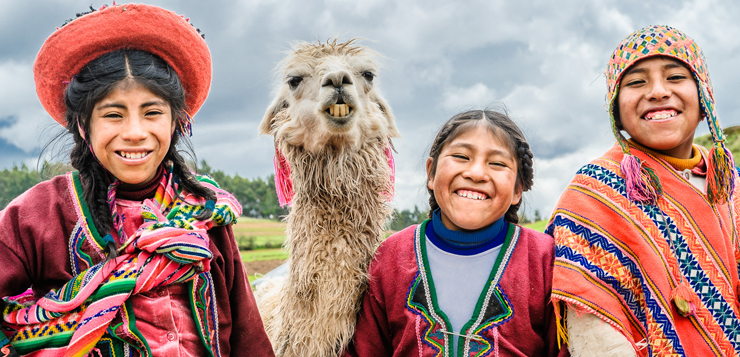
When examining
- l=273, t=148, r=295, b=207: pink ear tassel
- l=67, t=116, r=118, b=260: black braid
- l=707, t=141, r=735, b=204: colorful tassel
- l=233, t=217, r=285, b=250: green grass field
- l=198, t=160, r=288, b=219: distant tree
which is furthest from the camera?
l=198, t=160, r=288, b=219: distant tree

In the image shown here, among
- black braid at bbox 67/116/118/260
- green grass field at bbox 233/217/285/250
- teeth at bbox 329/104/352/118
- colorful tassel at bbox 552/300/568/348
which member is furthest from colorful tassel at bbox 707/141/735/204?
green grass field at bbox 233/217/285/250

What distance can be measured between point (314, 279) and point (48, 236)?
1145 millimetres

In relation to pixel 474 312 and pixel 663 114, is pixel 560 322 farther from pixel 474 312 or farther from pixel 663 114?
pixel 663 114

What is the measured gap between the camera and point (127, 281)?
2.02 meters

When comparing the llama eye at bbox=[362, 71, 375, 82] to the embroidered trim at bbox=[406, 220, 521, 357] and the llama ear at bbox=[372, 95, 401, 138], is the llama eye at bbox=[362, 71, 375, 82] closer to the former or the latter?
the llama ear at bbox=[372, 95, 401, 138]

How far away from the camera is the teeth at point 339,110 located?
2691 mm

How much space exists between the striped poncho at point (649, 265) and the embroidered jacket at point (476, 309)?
114 millimetres

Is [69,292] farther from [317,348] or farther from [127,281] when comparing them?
[317,348]

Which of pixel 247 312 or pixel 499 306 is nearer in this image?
pixel 499 306

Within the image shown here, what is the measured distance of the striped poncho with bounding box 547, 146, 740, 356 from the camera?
2.28 metres

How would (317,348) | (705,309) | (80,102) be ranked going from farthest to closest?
(317,348)
(705,309)
(80,102)

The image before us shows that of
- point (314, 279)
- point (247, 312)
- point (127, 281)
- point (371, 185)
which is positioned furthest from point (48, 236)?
point (371, 185)

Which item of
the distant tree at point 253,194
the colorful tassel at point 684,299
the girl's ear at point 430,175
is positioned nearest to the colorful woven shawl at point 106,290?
the girl's ear at point 430,175

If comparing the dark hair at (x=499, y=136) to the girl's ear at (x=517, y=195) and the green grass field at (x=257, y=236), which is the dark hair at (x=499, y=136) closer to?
the girl's ear at (x=517, y=195)
